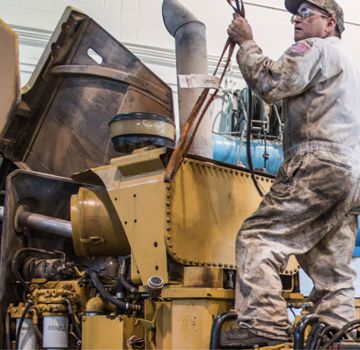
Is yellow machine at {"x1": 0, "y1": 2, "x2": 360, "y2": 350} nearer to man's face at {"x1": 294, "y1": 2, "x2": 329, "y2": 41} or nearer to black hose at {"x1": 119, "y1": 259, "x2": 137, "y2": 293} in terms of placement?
black hose at {"x1": 119, "y1": 259, "x2": 137, "y2": 293}

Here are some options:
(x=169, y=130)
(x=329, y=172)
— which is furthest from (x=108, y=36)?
(x=329, y=172)

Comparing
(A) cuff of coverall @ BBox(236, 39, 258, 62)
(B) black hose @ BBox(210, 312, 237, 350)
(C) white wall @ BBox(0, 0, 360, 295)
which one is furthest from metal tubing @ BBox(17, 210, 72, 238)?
(C) white wall @ BBox(0, 0, 360, 295)

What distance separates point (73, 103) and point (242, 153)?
2.00m

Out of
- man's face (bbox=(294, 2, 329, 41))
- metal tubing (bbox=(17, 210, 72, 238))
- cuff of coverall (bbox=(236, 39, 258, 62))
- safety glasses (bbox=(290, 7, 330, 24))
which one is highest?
safety glasses (bbox=(290, 7, 330, 24))

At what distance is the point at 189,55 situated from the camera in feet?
16.0

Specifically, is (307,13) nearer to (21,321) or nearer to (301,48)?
(301,48)

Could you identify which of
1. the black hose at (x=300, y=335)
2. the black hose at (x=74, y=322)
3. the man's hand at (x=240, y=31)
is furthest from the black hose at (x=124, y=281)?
the man's hand at (x=240, y=31)

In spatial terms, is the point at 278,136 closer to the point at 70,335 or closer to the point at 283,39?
the point at 283,39

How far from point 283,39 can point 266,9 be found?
38 centimetres

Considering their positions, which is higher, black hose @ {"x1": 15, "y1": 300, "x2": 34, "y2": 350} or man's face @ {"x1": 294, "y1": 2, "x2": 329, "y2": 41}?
man's face @ {"x1": 294, "y1": 2, "x2": 329, "y2": 41}

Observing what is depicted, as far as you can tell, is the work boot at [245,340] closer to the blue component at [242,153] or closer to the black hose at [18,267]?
the black hose at [18,267]

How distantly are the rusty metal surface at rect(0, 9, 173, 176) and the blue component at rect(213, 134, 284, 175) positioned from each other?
1524mm

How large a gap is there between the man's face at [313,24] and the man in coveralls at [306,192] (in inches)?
2.5

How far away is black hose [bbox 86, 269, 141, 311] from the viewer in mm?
3213
